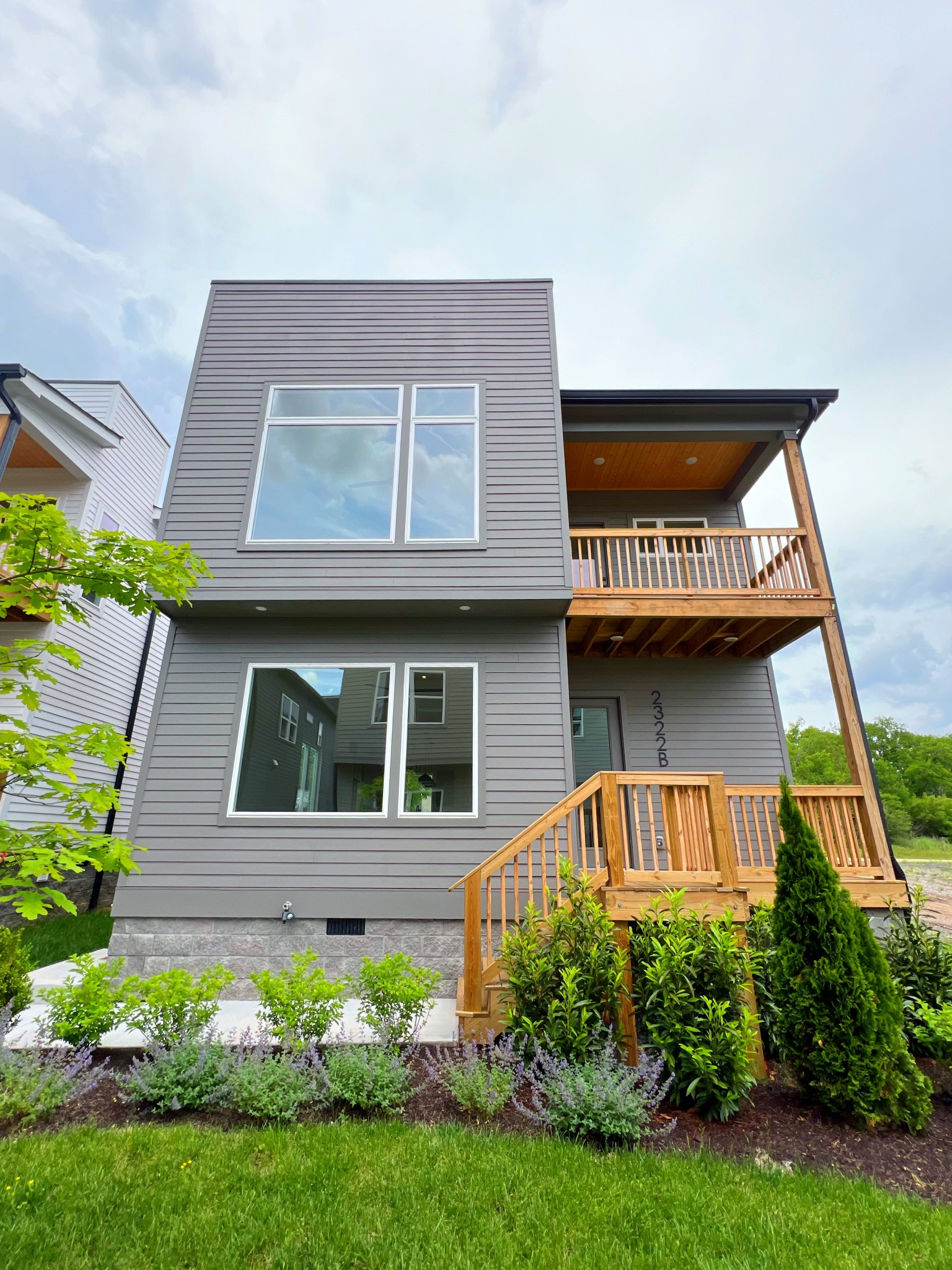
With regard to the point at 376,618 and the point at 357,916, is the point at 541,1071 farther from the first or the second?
the point at 376,618

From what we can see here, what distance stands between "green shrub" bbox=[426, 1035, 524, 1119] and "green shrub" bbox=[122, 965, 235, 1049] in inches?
60.1

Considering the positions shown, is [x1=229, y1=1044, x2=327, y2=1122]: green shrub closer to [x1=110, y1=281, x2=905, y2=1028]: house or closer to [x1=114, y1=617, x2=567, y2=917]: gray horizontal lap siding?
[x1=110, y1=281, x2=905, y2=1028]: house

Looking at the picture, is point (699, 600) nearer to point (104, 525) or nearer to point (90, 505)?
point (90, 505)

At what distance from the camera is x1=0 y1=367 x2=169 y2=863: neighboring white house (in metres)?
9.09

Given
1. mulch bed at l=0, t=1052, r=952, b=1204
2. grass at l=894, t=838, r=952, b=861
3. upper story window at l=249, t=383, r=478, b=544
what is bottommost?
mulch bed at l=0, t=1052, r=952, b=1204

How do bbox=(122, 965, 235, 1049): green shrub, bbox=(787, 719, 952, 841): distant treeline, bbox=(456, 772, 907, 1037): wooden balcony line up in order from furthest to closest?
bbox=(787, 719, 952, 841): distant treeline < bbox=(456, 772, 907, 1037): wooden balcony < bbox=(122, 965, 235, 1049): green shrub

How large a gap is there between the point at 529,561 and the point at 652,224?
18518 millimetres

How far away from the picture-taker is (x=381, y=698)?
6.69 metres

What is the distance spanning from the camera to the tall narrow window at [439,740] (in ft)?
20.7

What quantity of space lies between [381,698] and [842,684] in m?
5.27

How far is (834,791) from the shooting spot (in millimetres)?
6094

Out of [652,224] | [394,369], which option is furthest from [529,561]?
[652,224]

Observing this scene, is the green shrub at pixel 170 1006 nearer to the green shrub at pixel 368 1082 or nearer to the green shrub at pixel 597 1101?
the green shrub at pixel 368 1082

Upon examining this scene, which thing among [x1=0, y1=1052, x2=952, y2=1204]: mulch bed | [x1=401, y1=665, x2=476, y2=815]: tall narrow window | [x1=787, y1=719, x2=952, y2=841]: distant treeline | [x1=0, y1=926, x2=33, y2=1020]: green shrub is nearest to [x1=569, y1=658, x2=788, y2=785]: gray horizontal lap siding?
[x1=401, y1=665, x2=476, y2=815]: tall narrow window
